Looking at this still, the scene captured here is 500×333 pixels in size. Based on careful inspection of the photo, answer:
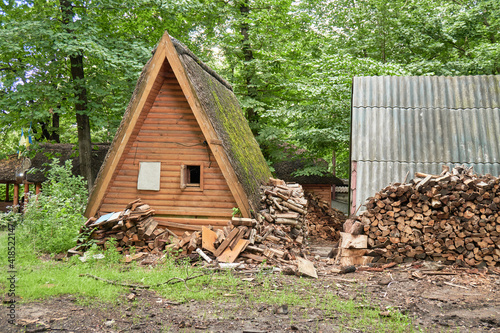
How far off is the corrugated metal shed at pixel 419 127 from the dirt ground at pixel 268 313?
11.0 ft

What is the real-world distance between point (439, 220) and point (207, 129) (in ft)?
17.5

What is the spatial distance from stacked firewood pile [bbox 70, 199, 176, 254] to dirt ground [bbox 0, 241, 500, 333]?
2.73 metres

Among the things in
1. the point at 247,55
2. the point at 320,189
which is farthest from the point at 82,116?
the point at 320,189

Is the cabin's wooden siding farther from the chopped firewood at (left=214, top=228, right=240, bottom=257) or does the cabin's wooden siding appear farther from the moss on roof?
the chopped firewood at (left=214, top=228, right=240, bottom=257)

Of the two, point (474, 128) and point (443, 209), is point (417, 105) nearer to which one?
point (474, 128)

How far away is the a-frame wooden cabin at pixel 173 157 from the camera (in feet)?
29.5

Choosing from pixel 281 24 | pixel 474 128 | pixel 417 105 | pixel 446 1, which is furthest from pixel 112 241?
pixel 446 1

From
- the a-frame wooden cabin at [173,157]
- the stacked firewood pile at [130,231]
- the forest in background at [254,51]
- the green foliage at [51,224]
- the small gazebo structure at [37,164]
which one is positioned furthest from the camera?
the small gazebo structure at [37,164]

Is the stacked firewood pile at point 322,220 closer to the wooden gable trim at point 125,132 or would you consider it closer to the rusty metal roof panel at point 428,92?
the rusty metal roof panel at point 428,92

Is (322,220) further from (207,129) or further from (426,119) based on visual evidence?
(207,129)

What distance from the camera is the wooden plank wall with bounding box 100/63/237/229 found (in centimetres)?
922

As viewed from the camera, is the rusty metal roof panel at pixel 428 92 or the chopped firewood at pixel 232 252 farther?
the rusty metal roof panel at pixel 428 92

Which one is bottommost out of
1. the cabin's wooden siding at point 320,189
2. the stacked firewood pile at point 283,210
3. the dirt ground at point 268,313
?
the dirt ground at point 268,313

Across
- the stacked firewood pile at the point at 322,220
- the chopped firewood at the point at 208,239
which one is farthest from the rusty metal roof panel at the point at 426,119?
the stacked firewood pile at the point at 322,220
